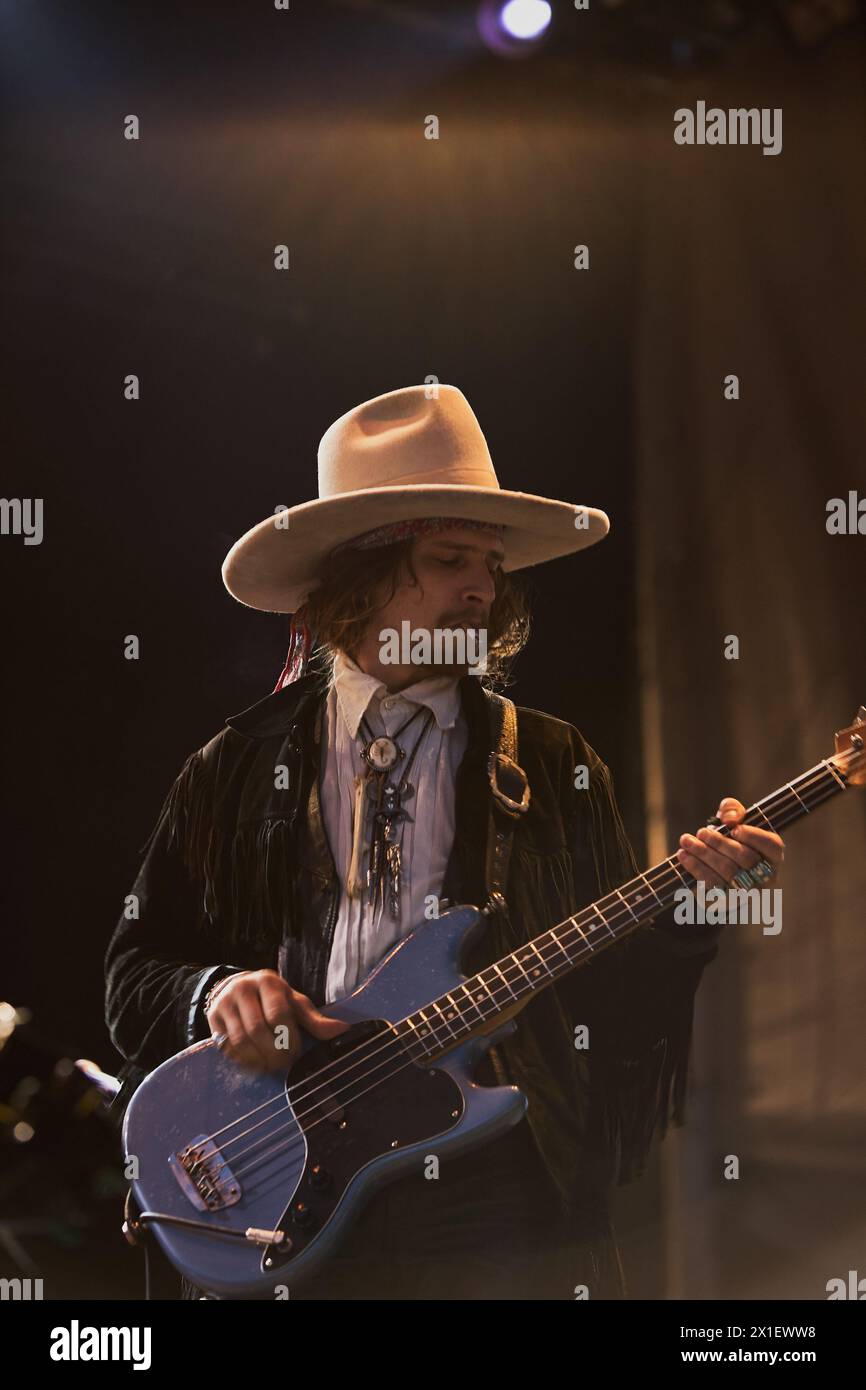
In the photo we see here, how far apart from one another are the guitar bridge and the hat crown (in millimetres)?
1194

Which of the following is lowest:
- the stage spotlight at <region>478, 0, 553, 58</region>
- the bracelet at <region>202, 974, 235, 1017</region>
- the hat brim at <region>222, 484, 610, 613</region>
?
the bracelet at <region>202, 974, 235, 1017</region>

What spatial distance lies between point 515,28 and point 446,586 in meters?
1.37

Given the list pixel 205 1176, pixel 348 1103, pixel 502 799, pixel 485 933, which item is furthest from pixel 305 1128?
pixel 502 799

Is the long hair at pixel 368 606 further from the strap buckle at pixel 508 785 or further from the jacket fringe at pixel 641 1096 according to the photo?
the jacket fringe at pixel 641 1096

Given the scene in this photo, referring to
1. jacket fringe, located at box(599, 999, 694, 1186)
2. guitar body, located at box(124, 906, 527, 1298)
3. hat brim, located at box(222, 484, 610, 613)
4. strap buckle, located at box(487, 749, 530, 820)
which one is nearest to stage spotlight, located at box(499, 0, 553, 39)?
hat brim, located at box(222, 484, 610, 613)

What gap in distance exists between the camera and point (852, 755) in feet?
7.76

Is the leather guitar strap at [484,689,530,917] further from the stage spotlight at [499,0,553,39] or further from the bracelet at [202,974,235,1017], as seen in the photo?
the stage spotlight at [499,0,553,39]

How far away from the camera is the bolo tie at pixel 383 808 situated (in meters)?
2.44

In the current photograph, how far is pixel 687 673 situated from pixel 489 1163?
3.55 feet

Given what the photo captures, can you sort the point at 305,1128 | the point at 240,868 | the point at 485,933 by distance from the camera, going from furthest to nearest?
the point at 240,868, the point at 485,933, the point at 305,1128

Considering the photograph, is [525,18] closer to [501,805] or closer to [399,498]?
[399,498]

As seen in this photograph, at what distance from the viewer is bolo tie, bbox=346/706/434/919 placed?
2.44 m

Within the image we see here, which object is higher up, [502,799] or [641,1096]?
[502,799]

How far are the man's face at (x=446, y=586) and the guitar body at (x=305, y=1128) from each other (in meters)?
0.55
